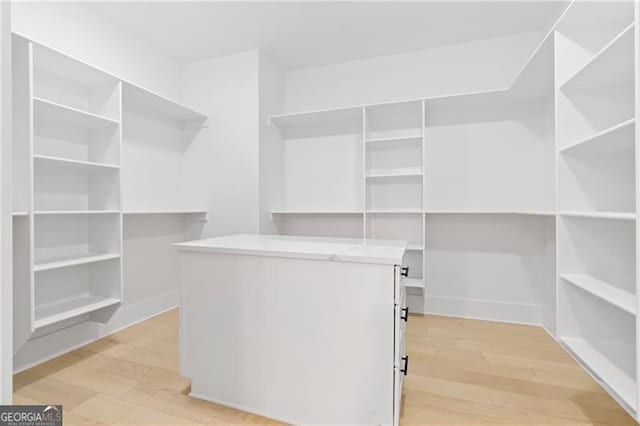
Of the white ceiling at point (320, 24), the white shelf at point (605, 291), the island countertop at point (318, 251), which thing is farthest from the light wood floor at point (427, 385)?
the white ceiling at point (320, 24)

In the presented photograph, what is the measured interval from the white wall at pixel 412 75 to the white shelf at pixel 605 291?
6.61 feet

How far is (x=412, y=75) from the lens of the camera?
2.99 metres

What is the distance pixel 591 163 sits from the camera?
1525 mm

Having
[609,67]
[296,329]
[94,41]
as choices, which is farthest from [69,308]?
[609,67]

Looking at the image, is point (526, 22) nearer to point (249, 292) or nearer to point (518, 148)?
point (518, 148)

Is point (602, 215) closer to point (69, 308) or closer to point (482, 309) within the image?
point (482, 309)

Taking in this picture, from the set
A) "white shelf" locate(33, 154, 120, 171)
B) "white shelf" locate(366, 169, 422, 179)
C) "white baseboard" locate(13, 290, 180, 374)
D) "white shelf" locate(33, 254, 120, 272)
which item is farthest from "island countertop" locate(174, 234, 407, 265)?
"white baseboard" locate(13, 290, 180, 374)

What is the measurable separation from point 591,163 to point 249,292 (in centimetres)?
191

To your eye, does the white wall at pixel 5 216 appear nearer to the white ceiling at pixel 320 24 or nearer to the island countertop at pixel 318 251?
the island countertop at pixel 318 251

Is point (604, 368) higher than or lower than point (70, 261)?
lower

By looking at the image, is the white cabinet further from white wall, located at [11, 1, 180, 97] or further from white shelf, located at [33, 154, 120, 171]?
white wall, located at [11, 1, 180, 97]

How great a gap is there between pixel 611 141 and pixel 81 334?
3576mm

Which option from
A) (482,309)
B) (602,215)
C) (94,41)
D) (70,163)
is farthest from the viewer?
(482,309)

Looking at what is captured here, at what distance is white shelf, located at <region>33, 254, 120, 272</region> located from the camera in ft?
5.96
